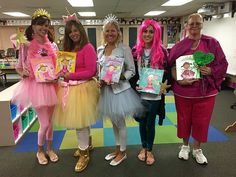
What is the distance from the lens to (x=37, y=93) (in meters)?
2.16

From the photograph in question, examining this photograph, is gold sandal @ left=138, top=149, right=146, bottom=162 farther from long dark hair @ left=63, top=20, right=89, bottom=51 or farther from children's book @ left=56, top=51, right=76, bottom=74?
long dark hair @ left=63, top=20, right=89, bottom=51

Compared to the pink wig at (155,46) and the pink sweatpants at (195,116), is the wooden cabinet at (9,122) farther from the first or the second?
the pink sweatpants at (195,116)

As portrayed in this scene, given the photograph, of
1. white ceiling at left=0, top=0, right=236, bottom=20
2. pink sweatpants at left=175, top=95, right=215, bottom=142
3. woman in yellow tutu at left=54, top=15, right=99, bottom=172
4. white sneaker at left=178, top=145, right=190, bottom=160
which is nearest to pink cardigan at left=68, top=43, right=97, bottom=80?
woman in yellow tutu at left=54, top=15, right=99, bottom=172

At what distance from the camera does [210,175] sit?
2.16 metres

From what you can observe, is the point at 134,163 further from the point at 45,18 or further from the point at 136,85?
the point at 45,18

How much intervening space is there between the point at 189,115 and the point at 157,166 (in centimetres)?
64

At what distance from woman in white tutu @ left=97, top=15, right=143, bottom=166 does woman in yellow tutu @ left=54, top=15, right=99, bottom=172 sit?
0.34ft

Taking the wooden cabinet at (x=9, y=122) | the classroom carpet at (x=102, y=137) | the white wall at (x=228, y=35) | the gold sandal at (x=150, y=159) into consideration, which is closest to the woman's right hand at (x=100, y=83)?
the classroom carpet at (x=102, y=137)

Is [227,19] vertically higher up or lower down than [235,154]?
higher up

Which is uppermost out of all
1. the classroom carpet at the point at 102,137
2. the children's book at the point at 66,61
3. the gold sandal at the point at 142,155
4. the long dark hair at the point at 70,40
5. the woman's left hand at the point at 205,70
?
the long dark hair at the point at 70,40

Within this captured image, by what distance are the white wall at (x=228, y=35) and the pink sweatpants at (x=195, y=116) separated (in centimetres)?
379

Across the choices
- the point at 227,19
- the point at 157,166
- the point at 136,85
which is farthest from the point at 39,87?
the point at 227,19

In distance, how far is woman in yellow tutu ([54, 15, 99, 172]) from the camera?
6.67 feet

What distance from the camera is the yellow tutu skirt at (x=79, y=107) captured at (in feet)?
6.84
